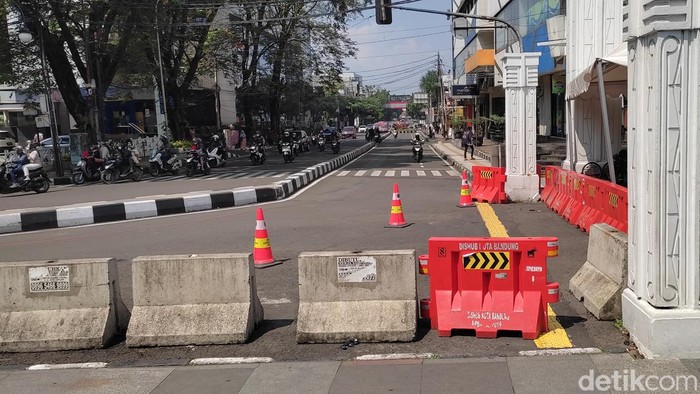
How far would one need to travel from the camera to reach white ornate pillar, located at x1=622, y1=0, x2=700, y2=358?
4.57m

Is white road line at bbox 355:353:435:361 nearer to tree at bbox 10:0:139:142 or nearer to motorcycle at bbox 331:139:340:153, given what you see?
tree at bbox 10:0:139:142

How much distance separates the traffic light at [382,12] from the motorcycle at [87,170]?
11.3 meters

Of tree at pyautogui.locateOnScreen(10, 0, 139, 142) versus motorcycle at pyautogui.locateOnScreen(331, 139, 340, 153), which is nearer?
tree at pyautogui.locateOnScreen(10, 0, 139, 142)

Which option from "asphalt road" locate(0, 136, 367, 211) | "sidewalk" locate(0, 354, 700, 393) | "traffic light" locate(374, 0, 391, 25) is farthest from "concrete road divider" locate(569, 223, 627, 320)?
"traffic light" locate(374, 0, 391, 25)

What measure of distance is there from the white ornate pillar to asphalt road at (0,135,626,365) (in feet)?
1.67

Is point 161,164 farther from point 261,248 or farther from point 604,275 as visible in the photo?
point 604,275

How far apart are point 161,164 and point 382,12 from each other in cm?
1073

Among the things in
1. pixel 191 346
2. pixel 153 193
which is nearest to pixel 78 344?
pixel 191 346

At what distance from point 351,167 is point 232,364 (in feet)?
77.7

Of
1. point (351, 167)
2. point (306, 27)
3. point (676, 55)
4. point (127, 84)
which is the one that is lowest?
point (351, 167)

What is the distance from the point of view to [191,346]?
218 inches

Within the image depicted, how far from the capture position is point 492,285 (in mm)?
5398

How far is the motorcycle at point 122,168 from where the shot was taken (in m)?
22.1

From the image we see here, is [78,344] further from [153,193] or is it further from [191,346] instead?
[153,193]
